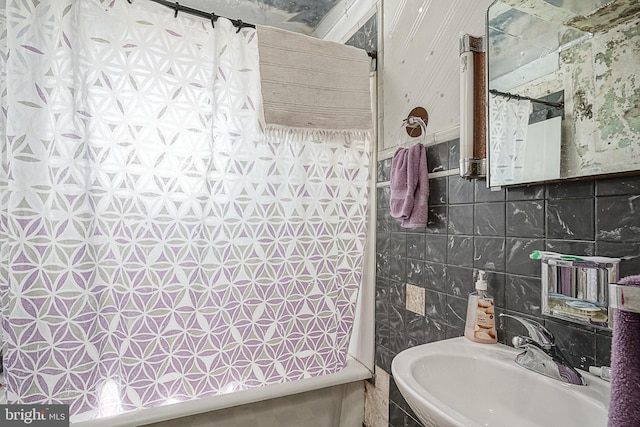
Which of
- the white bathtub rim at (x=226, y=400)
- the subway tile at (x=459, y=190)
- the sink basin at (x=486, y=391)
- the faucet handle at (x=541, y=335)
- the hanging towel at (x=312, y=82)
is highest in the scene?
the hanging towel at (x=312, y=82)

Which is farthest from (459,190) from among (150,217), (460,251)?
(150,217)

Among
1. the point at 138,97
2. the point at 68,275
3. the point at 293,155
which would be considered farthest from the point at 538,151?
the point at 68,275

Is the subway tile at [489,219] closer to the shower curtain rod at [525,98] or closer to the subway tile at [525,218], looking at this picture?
the subway tile at [525,218]

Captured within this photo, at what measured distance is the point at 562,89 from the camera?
36.1 inches

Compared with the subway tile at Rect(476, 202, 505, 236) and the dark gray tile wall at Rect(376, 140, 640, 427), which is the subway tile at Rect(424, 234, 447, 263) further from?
the subway tile at Rect(476, 202, 505, 236)

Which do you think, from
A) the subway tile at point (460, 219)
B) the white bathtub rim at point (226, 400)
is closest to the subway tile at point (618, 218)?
the subway tile at point (460, 219)

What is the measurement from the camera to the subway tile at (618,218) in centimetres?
77

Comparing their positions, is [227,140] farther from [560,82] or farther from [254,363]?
[560,82]

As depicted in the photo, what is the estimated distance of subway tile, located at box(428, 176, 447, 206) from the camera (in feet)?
4.35

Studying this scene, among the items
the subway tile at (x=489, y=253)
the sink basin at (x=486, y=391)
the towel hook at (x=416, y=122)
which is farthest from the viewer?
the towel hook at (x=416, y=122)

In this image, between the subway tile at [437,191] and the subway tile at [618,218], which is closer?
the subway tile at [618,218]

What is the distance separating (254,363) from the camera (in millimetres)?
1505

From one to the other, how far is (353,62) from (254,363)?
1.50 meters

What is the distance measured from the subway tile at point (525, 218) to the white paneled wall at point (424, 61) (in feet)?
1.21
